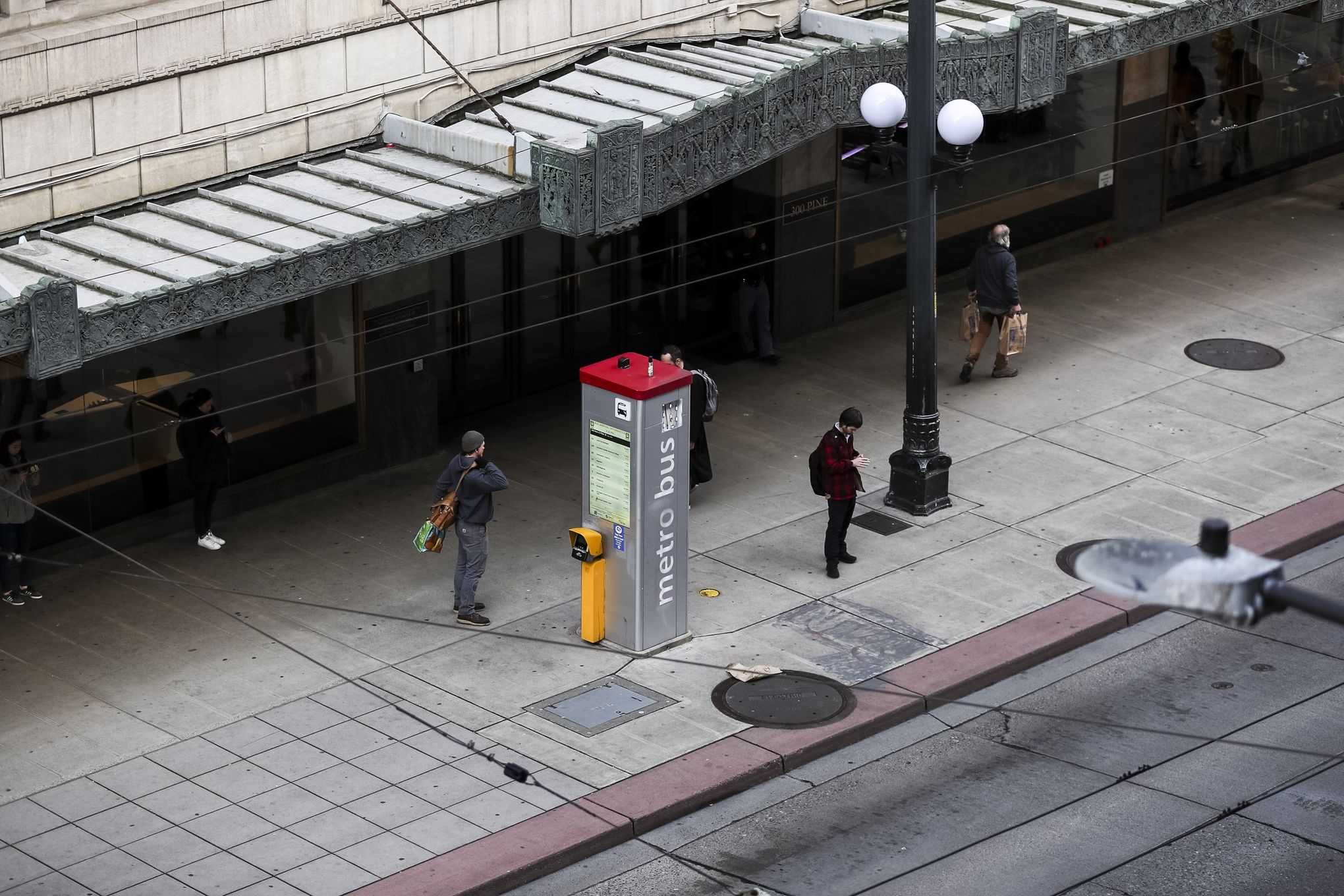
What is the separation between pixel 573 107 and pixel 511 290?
238 cm

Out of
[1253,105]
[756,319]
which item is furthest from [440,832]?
[1253,105]

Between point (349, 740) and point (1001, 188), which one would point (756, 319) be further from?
point (349, 740)

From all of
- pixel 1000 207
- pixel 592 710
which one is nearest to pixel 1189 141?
pixel 1000 207

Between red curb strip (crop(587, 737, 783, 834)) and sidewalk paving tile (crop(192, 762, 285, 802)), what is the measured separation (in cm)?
213

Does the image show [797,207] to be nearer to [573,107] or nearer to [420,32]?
[573,107]

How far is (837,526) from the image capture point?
1688cm

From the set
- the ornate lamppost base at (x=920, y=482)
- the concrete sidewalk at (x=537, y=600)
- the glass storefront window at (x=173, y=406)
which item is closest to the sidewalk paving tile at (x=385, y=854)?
the concrete sidewalk at (x=537, y=600)

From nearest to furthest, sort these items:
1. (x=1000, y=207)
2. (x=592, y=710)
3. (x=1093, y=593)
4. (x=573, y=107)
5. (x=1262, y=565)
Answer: (x=1262, y=565), (x=592, y=710), (x=1093, y=593), (x=573, y=107), (x=1000, y=207)

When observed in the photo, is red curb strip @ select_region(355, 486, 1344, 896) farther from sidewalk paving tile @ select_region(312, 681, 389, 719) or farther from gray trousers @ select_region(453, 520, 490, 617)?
gray trousers @ select_region(453, 520, 490, 617)

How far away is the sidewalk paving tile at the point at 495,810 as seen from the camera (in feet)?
44.3

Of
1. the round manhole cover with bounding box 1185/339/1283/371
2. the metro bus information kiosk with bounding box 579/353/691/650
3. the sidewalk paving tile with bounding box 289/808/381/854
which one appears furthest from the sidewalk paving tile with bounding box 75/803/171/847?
the round manhole cover with bounding box 1185/339/1283/371

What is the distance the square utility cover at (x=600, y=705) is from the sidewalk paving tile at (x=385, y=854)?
72.5 inches

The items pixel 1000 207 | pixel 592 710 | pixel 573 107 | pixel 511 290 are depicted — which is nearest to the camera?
pixel 592 710

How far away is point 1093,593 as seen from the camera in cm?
1681
